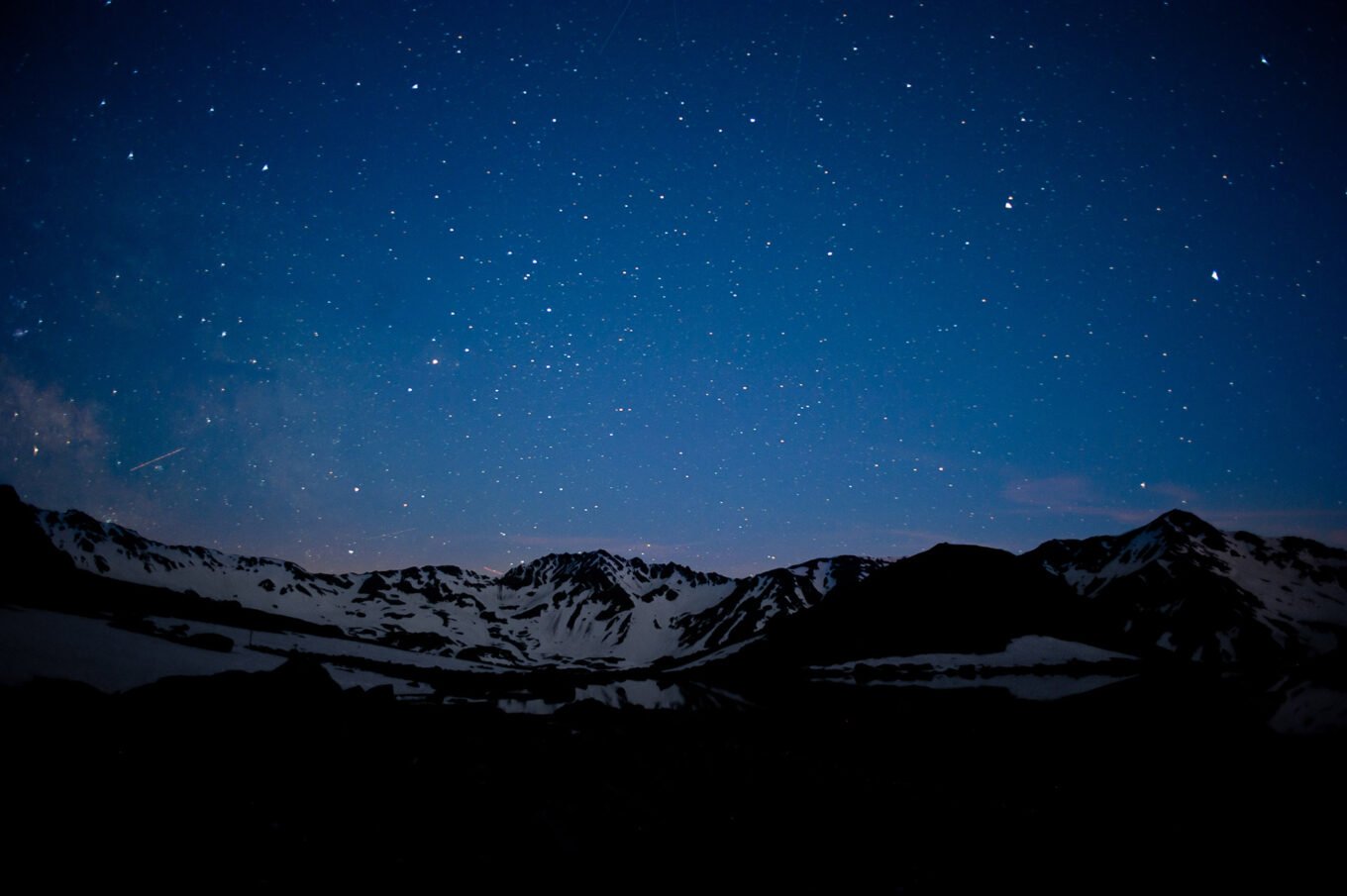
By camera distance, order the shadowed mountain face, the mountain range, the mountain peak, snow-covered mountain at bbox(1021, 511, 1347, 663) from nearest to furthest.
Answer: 1. the mountain range
2. the shadowed mountain face
3. snow-covered mountain at bbox(1021, 511, 1347, 663)
4. the mountain peak

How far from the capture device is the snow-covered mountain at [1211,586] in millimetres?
119688

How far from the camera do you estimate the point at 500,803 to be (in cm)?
1006

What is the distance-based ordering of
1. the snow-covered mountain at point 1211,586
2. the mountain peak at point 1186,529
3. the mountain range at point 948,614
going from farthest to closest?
the mountain peak at point 1186,529, the snow-covered mountain at point 1211,586, the mountain range at point 948,614

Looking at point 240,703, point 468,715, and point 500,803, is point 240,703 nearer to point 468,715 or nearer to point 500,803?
point 500,803

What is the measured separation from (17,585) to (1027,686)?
72.7 m

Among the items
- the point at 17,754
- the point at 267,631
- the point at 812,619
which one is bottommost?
the point at 267,631

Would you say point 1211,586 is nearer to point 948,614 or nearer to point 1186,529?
point 1186,529

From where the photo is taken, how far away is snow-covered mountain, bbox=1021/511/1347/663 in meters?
120

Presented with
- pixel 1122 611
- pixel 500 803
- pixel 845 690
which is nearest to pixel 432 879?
pixel 500 803

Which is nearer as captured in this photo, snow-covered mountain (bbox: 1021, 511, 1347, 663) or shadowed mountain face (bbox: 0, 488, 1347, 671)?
shadowed mountain face (bbox: 0, 488, 1347, 671)

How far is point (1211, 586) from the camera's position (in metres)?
137

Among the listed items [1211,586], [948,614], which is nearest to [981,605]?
[948,614]

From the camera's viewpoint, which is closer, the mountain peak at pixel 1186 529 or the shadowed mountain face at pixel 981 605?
the shadowed mountain face at pixel 981 605

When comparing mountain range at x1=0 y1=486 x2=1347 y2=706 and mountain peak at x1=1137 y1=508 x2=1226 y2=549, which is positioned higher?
mountain peak at x1=1137 y1=508 x2=1226 y2=549
